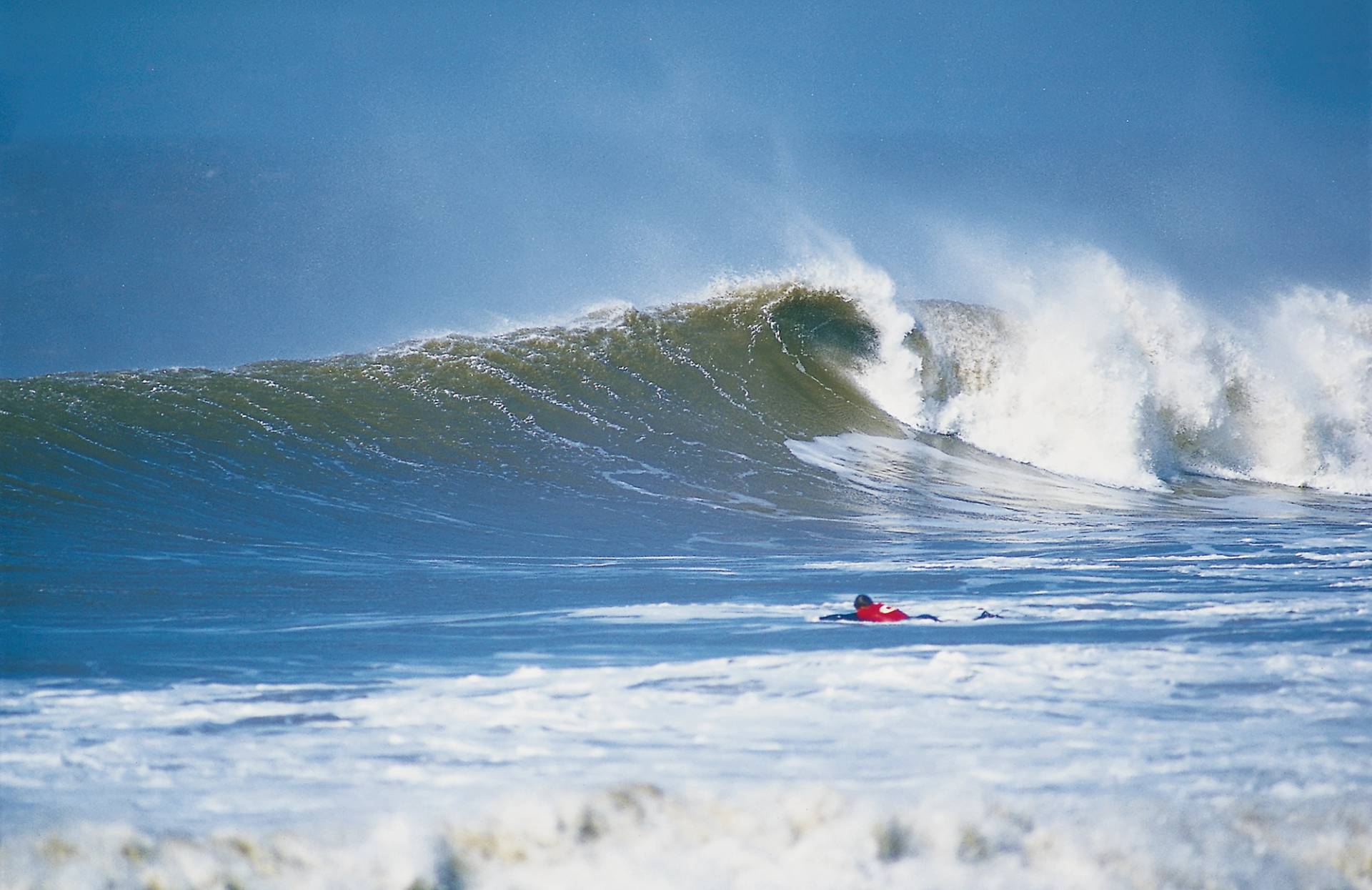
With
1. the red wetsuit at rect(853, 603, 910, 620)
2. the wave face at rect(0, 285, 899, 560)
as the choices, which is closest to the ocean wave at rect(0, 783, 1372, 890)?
the red wetsuit at rect(853, 603, 910, 620)

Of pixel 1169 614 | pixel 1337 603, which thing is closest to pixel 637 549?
pixel 1169 614

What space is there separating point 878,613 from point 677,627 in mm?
881

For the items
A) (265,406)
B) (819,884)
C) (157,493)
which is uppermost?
(265,406)

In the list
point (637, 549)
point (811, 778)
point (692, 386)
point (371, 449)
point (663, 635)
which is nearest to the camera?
point (811, 778)

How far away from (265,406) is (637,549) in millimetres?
5177

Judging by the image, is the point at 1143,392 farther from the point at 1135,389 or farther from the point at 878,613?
the point at 878,613

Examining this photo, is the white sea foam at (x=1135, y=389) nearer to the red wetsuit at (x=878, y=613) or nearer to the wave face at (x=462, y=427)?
the wave face at (x=462, y=427)

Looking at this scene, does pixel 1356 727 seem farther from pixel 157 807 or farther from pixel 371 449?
pixel 371 449

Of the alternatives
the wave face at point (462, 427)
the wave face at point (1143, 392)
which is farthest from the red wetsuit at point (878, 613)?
the wave face at point (1143, 392)

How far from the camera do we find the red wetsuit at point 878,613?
5.21 metres

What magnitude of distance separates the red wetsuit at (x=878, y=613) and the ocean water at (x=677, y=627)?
15 centimetres

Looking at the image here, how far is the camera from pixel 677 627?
5.21 meters

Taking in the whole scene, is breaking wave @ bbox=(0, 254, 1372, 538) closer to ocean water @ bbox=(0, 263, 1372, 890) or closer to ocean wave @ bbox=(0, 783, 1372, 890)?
ocean water @ bbox=(0, 263, 1372, 890)

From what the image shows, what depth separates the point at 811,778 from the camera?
10.7 feet
